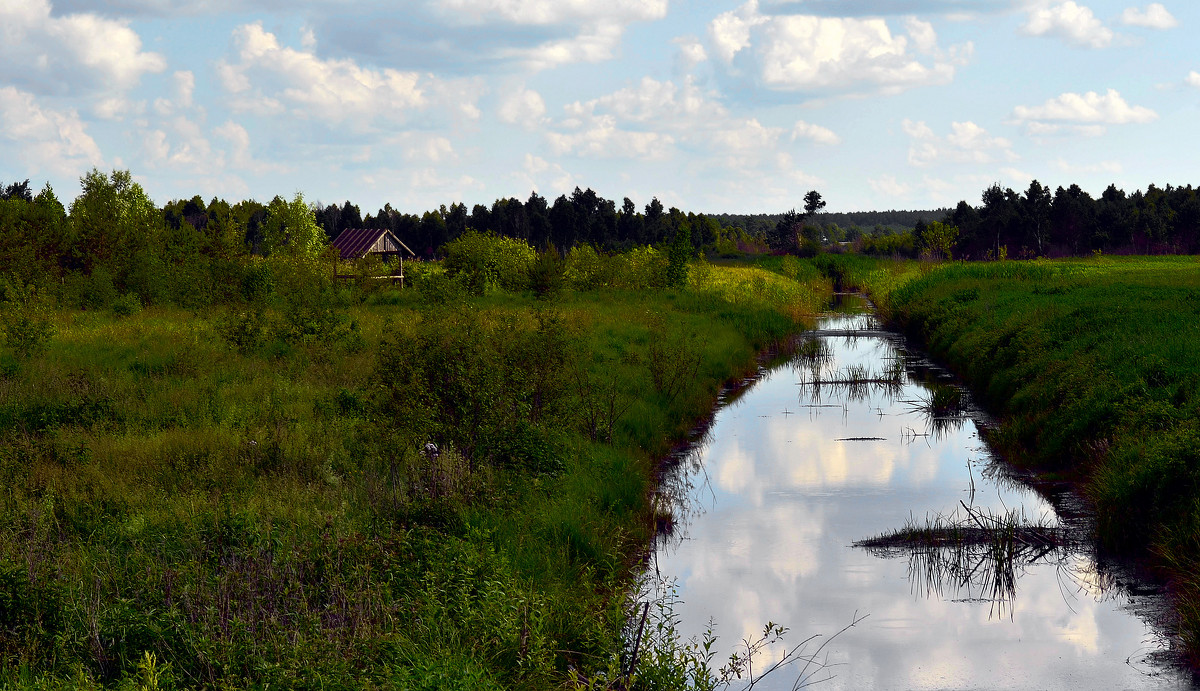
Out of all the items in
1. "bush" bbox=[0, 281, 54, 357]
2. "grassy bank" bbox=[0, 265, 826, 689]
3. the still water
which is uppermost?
"bush" bbox=[0, 281, 54, 357]

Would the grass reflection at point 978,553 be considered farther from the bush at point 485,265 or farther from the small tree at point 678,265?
the small tree at point 678,265

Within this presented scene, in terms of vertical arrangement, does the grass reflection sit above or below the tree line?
below

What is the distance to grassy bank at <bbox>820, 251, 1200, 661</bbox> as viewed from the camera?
1120cm

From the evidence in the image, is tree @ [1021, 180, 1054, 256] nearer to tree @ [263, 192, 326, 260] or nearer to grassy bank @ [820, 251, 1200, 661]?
grassy bank @ [820, 251, 1200, 661]

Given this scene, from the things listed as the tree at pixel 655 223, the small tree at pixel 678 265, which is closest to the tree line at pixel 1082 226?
the tree at pixel 655 223

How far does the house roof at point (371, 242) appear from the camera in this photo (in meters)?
85.4

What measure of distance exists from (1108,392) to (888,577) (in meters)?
6.74

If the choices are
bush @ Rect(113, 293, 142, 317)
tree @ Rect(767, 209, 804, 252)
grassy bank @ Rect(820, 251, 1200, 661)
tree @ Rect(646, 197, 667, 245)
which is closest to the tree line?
tree @ Rect(767, 209, 804, 252)

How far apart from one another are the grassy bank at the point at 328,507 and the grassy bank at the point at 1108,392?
19.5 feet

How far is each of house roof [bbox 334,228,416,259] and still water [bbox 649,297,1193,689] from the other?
70.2 meters

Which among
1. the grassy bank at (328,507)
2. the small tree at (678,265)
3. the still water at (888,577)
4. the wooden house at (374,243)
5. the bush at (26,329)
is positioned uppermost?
the wooden house at (374,243)

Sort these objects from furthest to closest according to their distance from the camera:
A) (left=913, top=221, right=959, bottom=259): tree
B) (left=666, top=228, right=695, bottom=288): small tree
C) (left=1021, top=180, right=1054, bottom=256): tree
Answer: (left=913, top=221, right=959, bottom=259): tree, (left=1021, top=180, right=1054, bottom=256): tree, (left=666, top=228, right=695, bottom=288): small tree

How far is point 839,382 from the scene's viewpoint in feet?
87.4

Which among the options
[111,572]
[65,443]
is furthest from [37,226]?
[111,572]
